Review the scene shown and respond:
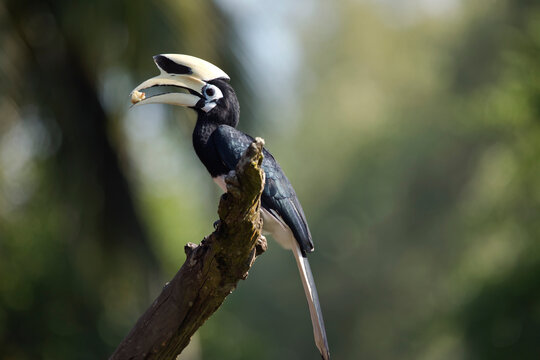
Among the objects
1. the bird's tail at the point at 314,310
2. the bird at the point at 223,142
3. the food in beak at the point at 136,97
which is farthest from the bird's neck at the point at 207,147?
the bird's tail at the point at 314,310

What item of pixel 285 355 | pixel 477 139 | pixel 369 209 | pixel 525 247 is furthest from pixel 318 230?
pixel 525 247

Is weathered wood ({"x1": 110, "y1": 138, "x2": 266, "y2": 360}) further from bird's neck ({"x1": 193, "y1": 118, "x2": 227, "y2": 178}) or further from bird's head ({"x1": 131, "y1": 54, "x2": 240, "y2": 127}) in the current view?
bird's head ({"x1": 131, "y1": 54, "x2": 240, "y2": 127})

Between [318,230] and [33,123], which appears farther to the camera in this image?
[318,230]

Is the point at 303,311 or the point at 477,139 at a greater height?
the point at 477,139

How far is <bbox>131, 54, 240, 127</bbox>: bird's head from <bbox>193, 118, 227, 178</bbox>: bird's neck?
0.14 ft

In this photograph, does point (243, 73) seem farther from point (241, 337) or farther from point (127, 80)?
point (241, 337)

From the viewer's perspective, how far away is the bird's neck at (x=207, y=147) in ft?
12.7

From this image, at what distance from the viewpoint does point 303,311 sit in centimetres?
1639

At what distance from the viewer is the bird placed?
3.79 meters

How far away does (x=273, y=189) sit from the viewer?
151 inches

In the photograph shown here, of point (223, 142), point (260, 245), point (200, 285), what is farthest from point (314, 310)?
point (223, 142)

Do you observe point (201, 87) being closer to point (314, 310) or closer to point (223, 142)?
point (223, 142)

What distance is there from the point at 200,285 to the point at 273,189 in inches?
35.3

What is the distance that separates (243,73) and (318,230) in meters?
9.28
